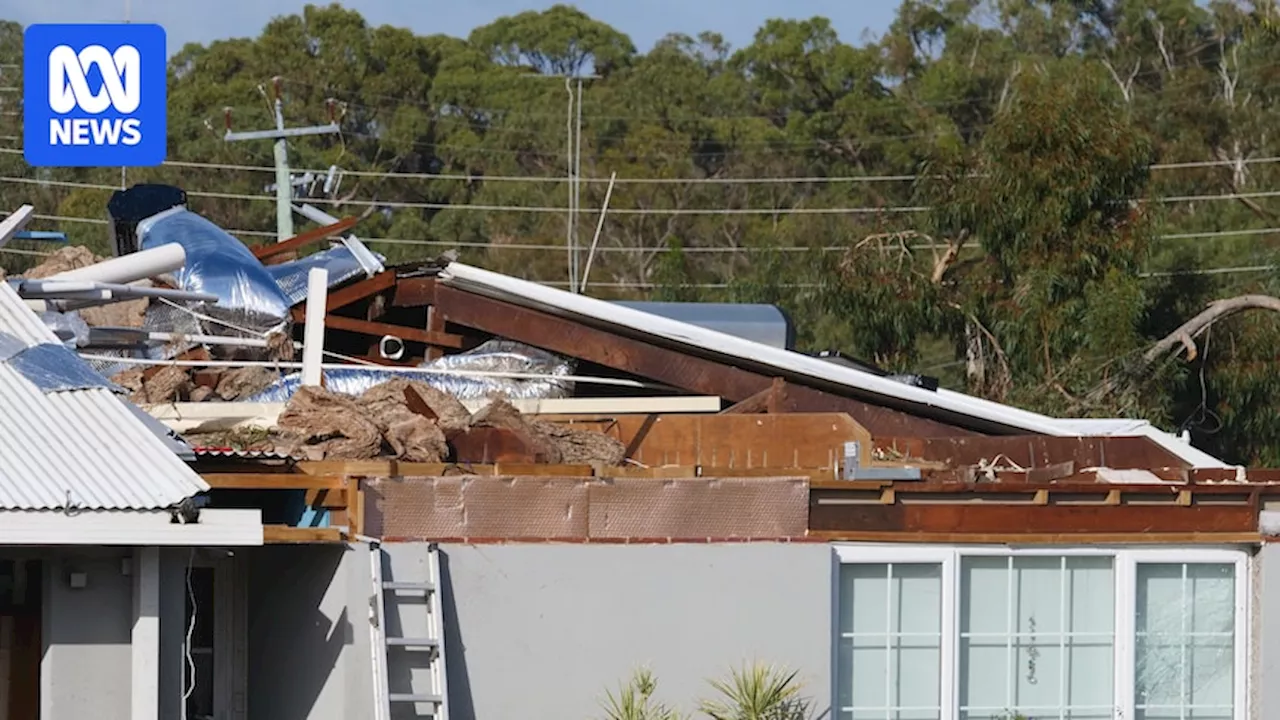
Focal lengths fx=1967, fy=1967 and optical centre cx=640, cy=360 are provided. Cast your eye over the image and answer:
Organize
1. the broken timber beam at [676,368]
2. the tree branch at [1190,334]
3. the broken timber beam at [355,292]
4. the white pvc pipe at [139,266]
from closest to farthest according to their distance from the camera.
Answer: the white pvc pipe at [139,266], the broken timber beam at [676,368], the broken timber beam at [355,292], the tree branch at [1190,334]

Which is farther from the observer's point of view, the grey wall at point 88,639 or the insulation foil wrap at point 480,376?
the insulation foil wrap at point 480,376

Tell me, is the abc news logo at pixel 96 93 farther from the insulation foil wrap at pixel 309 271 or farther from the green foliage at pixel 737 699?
the green foliage at pixel 737 699

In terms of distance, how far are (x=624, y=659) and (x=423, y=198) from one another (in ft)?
132

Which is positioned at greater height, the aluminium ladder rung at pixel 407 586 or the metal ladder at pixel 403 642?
the aluminium ladder rung at pixel 407 586

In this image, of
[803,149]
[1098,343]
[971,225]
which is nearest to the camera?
[1098,343]

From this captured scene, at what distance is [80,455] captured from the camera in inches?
378

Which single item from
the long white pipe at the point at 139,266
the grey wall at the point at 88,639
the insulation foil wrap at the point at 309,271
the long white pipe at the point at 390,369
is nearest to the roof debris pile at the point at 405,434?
the long white pipe at the point at 139,266

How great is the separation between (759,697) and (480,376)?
4.52m

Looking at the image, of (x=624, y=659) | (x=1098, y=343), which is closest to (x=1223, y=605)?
(x=624, y=659)

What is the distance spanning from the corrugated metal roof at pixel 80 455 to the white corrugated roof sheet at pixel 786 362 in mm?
4708

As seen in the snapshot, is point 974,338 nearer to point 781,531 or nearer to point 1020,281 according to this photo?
point 1020,281

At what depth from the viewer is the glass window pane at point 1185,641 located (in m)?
11.5

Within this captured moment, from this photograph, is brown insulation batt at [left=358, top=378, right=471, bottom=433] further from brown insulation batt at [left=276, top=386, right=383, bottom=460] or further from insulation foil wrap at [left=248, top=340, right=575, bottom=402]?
insulation foil wrap at [left=248, top=340, right=575, bottom=402]

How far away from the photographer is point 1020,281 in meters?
26.9
